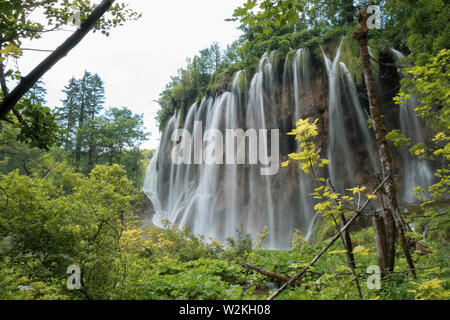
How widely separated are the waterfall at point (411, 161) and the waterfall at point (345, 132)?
1.60 m

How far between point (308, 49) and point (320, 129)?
217 inches

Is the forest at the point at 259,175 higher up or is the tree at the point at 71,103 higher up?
the tree at the point at 71,103

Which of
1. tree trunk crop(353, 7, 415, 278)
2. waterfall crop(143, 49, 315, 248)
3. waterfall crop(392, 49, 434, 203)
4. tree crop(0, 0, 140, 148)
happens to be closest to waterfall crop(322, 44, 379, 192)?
waterfall crop(392, 49, 434, 203)

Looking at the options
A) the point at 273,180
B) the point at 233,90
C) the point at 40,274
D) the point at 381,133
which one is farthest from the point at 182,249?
the point at 233,90

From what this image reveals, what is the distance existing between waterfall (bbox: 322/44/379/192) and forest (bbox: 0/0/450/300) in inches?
2.6

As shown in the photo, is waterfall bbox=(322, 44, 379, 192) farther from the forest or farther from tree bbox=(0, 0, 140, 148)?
tree bbox=(0, 0, 140, 148)

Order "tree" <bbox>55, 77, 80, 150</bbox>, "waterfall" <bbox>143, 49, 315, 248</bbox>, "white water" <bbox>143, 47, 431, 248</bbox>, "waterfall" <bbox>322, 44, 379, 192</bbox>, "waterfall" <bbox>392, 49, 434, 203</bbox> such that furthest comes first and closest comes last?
"tree" <bbox>55, 77, 80, 150</bbox>, "waterfall" <bbox>143, 49, 315, 248</bbox>, "white water" <bbox>143, 47, 431, 248</bbox>, "waterfall" <bbox>322, 44, 379, 192</bbox>, "waterfall" <bbox>392, 49, 434, 203</bbox>

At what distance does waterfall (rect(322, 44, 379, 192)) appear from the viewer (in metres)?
13.5

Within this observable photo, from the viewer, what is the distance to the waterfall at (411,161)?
1173 centimetres

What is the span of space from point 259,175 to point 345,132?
6231 millimetres

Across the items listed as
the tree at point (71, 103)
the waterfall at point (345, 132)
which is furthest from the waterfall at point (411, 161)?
the tree at point (71, 103)

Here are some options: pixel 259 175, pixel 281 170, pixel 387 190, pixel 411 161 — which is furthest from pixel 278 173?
pixel 387 190

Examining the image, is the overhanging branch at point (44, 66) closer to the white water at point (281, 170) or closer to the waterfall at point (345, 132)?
the white water at point (281, 170)

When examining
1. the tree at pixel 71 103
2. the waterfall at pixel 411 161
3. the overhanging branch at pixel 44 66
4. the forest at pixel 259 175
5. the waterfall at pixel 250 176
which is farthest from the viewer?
the tree at pixel 71 103
